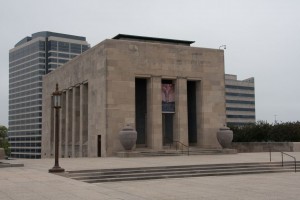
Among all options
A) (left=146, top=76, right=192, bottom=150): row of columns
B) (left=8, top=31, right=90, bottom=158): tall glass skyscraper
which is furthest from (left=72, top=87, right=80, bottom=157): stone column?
(left=8, top=31, right=90, bottom=158): tall glass skyscraper

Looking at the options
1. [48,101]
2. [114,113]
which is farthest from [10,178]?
[48,101]

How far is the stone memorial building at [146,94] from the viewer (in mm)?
35031

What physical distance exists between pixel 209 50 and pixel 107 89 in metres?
10.8

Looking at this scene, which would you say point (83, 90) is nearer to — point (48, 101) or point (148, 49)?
point (148, 49)

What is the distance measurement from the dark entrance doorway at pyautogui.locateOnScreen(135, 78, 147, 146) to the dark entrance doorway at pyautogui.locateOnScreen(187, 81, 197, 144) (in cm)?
453

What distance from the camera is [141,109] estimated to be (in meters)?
38.8

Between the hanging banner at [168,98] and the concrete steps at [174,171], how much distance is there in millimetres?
15252

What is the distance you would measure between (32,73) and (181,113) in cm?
13156

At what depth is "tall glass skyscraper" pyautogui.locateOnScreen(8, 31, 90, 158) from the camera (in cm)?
15488

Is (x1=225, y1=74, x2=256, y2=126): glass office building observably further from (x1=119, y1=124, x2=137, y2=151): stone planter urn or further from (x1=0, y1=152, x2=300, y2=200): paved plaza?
(x1=0, y1=152, x2=300, y2=200): paved plaza

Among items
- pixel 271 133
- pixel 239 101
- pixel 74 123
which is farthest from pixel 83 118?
pixel 239 101

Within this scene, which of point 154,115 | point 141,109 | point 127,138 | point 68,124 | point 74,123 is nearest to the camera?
point 127,138

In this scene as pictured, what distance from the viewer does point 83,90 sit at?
133ft

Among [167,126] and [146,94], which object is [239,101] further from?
[146,94]
